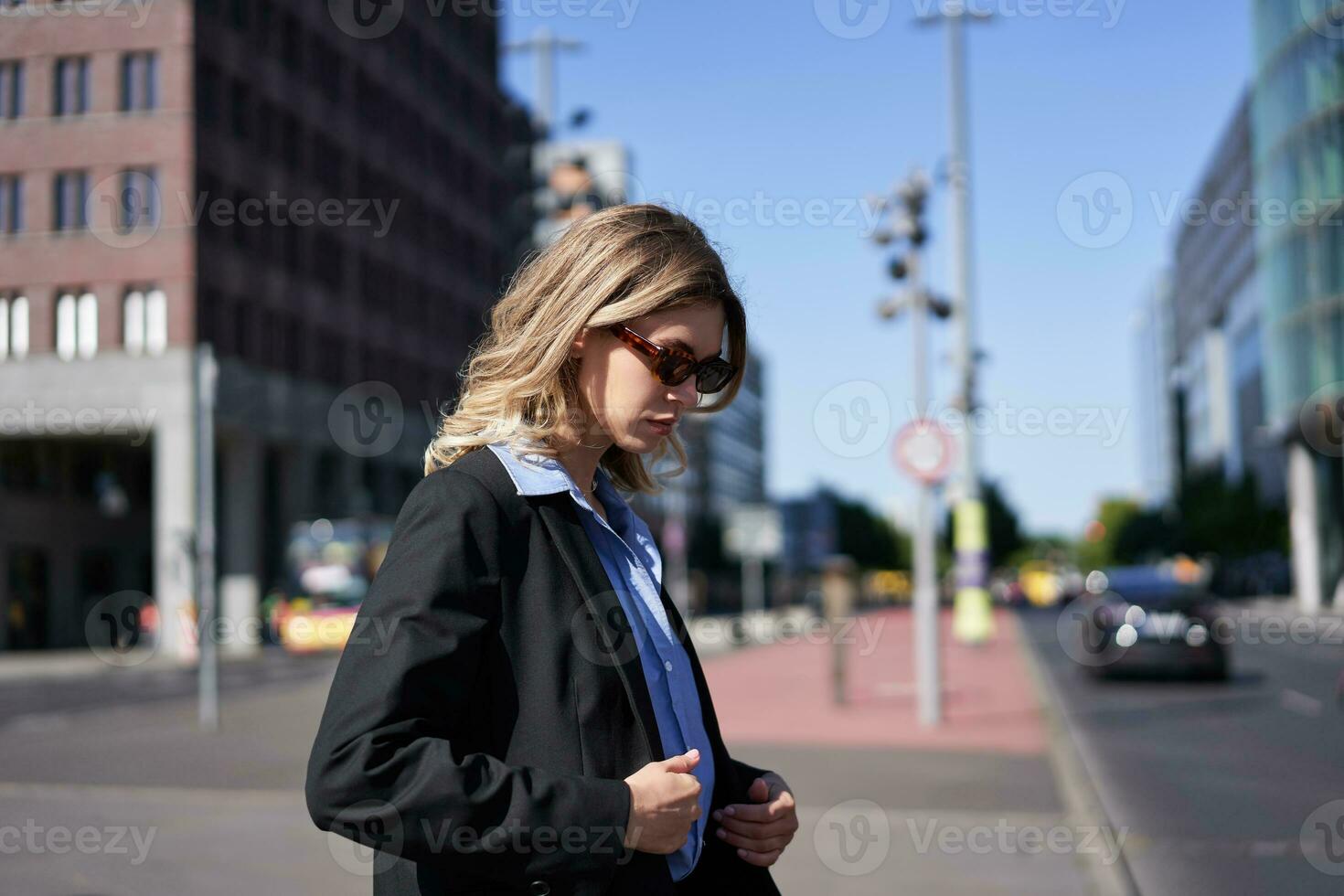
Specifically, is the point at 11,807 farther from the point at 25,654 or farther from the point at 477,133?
the point at 477,133

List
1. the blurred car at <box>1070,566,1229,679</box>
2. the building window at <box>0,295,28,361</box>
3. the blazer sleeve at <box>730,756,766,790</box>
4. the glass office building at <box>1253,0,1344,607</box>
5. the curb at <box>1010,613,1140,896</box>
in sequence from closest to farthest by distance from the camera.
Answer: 1. the blazer sleeve at <box>730,756,766,790</box>
2. the curb at <box>1010,613,1140,896</box>
3. the blurred car at <box>1070,566,1229,679</box>
4. the building window at <box>0,295,28,361</box>
5. the glass office building at <box>1253,0,1344,607</box>

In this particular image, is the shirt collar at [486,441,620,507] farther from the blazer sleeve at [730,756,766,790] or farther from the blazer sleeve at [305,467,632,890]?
the blazer sleeve at [730,756,766,790]

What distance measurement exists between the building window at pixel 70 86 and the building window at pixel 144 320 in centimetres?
499

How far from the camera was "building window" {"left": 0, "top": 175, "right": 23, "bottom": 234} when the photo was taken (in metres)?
34.5

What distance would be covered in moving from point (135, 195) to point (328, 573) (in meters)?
11.9

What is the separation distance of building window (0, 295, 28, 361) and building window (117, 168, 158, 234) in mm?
3160

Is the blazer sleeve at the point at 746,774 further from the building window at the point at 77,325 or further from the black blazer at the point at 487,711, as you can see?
the building window at the point at 77,325

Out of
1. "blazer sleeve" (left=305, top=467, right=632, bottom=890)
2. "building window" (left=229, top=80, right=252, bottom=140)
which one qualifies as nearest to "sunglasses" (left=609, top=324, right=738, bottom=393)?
"blazer sleeve" (left=305, top=467, right=632, bottom=890)

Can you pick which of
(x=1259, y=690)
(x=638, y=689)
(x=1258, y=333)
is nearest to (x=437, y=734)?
(x=638, y=689)

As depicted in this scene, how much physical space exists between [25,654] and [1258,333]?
60413 millimetres

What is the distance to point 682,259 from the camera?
6.66 ft

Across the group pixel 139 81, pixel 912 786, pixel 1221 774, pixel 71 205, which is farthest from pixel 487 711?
pixel 139 81

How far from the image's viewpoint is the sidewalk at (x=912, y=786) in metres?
6.32

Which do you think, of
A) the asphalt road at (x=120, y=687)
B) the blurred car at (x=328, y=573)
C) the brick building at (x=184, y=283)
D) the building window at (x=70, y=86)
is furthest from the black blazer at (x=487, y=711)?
the building window at (x=70, y=86)
